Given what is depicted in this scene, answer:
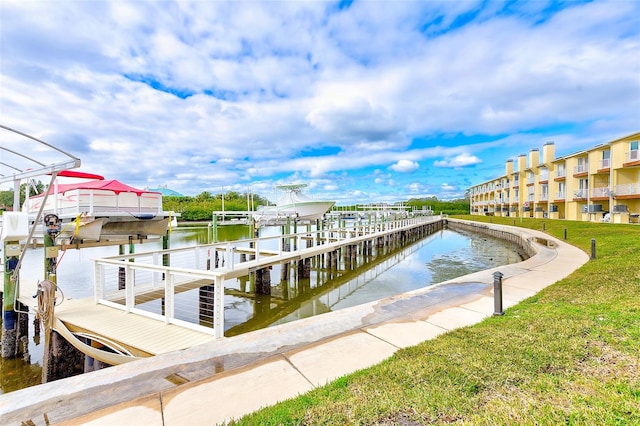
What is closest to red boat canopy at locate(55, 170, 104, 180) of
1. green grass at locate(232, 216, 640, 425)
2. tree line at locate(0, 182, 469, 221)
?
green grass at locate(232, 216, 640, 425)

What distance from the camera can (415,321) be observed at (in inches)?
224

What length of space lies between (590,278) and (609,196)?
85.1ft

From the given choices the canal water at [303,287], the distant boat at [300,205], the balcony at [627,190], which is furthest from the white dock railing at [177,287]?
the balcony at [627,190]

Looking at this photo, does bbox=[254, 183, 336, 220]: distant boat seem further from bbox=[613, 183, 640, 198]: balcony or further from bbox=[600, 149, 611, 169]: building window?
bbox=[600, 149, 611, 169]: building window

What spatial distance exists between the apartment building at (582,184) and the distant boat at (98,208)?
33.5 meters

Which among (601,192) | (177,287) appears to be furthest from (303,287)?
(601,192)

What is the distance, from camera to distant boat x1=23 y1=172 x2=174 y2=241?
881 centimetres

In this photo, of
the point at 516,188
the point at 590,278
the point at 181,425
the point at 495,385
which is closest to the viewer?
the point at 181,425

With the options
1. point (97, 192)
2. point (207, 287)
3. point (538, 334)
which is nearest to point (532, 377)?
point (538, 334)

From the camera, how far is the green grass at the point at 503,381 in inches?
104

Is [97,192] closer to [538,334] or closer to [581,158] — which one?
[538,334]

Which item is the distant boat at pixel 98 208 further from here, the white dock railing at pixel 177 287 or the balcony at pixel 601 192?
the balcony at pixel 601 192

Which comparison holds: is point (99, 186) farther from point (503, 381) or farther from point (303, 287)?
point (503, 381)

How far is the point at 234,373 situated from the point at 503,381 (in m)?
3.02
